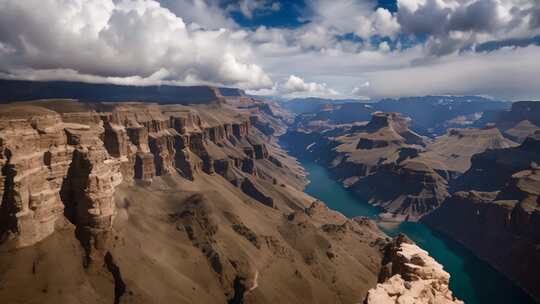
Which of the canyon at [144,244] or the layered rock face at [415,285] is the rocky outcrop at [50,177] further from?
the layered rock face at [415,285]

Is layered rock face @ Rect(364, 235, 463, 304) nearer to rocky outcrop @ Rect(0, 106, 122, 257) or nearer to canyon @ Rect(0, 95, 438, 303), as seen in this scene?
canyon @ Rect(0, 95, 438, 303)

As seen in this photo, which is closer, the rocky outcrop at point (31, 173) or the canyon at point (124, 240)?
the rocky outcrop at point (31, 173)

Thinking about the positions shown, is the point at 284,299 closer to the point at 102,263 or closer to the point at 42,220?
the point at 102,263

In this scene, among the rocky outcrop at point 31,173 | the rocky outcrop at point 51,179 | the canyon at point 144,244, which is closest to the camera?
the canyon at point 144,244

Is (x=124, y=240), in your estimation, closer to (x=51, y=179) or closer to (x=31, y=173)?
(x=51, y=179)

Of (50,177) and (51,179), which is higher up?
(50,177)

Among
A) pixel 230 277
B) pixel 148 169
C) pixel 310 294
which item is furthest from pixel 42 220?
pixel 148 169

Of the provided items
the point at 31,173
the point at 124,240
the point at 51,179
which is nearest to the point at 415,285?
the point at 31,173

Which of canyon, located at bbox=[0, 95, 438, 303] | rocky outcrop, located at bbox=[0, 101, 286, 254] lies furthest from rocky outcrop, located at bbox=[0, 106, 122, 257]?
canyon, located at bbox=[0, 95, 438, 303]

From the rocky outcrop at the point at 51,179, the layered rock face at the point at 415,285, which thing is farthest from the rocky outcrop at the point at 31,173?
the layered rock face at the point at 415,285
